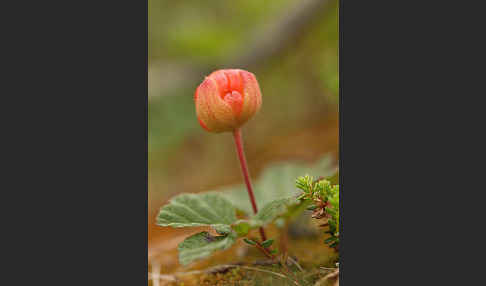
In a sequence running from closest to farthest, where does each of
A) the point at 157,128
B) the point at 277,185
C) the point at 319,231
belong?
the point at 319,231 → the point at 277,185 → the point at 157,128

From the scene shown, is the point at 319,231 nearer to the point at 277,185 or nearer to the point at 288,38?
the point at 277,185

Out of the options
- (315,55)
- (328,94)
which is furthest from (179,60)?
(328,94)

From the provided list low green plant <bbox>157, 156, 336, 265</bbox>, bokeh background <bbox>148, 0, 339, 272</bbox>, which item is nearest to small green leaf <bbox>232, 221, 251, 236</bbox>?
low green plant <bbox>157, 156, 336, 265</bbox>

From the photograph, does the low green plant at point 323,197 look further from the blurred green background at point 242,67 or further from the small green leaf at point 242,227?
the blurred green background at point 242,67

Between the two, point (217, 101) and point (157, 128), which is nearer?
point (217, 101)

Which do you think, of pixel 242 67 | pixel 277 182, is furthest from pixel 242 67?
pixel 277 182

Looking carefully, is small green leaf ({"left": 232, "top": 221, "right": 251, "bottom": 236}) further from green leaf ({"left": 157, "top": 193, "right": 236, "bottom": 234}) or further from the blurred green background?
the blurred green background

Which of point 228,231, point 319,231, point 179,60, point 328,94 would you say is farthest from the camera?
point 179,60
